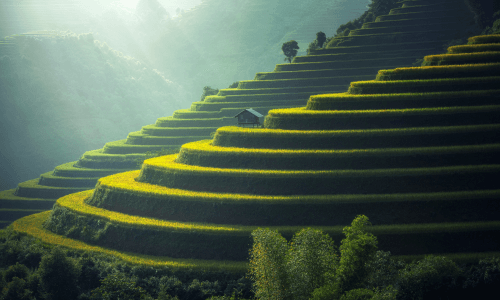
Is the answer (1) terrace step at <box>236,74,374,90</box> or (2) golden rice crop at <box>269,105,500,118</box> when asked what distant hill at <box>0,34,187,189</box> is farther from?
(2) golden rice crop at <box>269,105,500,118</box>

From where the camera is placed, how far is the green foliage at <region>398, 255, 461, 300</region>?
2245cm

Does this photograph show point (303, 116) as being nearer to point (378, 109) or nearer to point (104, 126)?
point (378, 109)

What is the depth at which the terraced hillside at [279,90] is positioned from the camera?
222 feet

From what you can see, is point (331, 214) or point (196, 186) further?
point (196, 186)

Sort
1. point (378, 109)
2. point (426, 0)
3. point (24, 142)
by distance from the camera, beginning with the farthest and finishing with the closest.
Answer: point (24, 142) → point (426, 0) → point (378, 109)

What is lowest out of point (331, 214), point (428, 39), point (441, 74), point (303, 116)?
point (331, 214)

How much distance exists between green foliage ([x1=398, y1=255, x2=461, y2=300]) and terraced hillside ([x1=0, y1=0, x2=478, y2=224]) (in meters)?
46.4

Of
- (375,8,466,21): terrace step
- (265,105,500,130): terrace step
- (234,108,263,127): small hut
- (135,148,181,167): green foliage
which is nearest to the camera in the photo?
(265,105,500,130): terrace step

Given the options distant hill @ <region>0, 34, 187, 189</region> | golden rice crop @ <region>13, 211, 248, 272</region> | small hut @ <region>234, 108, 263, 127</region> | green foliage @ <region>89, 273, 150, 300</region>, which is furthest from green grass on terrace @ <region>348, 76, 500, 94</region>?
distant hill @ <region>0, 34, 187, 189</region>

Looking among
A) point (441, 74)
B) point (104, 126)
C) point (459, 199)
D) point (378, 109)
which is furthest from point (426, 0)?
point (104, 126)

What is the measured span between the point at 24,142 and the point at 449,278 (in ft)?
512

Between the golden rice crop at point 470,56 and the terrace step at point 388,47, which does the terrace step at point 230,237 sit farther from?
the terrace step at point 388,47

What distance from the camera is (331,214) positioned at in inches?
1115

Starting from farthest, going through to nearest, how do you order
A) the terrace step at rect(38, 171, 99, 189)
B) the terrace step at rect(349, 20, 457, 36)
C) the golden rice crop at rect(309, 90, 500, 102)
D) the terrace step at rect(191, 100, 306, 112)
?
the terrace step at rect(349, 20, 457, 36) → the terrace step at rect(38, 171, 99, 189) → the terrace step at rect(191, 100, 306, 112) → the golden rice crop at rect(309, 90, 500, 102)
